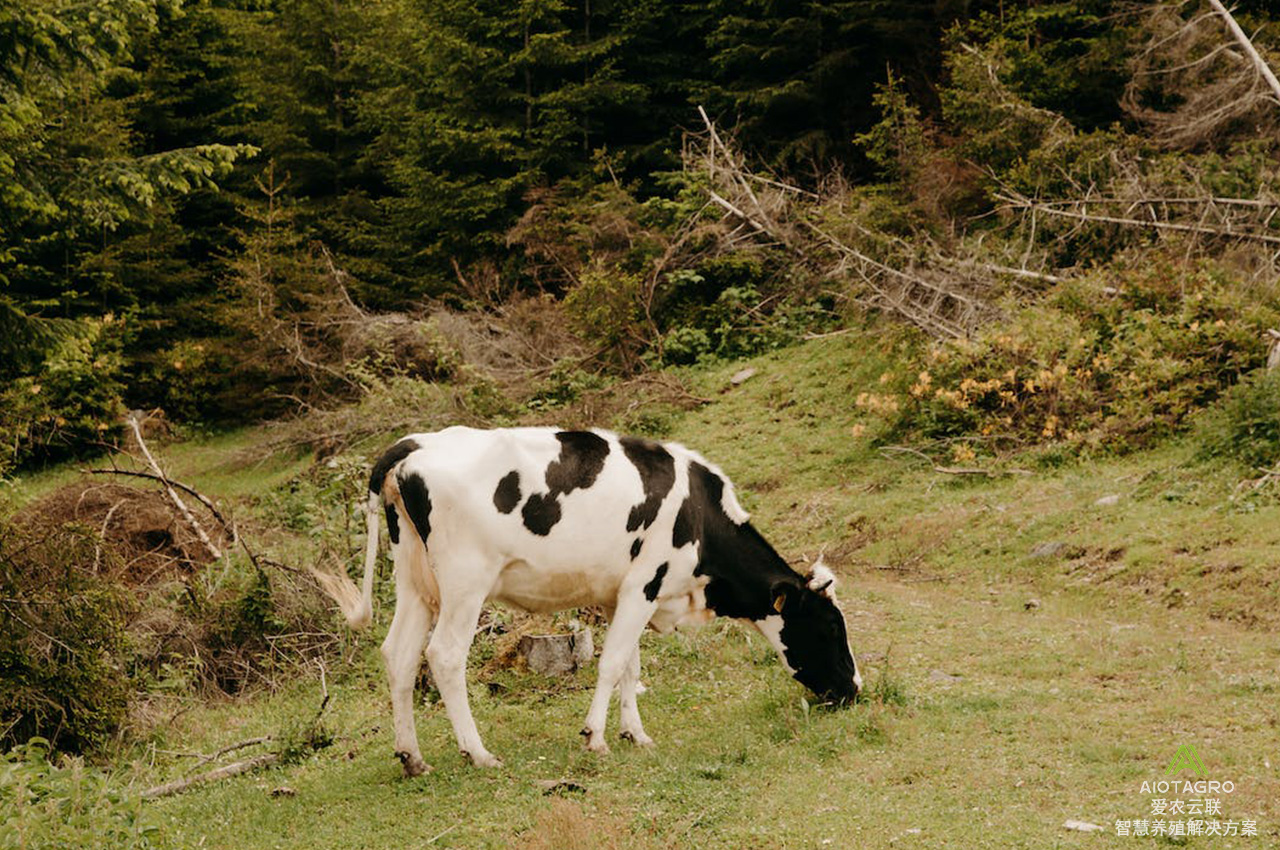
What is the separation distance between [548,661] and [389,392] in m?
11.9

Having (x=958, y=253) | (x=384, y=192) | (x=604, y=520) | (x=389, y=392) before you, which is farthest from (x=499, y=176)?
(x=604, y=520)

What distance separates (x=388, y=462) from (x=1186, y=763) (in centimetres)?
464

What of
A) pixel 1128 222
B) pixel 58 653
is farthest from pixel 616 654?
pixel 1128 222

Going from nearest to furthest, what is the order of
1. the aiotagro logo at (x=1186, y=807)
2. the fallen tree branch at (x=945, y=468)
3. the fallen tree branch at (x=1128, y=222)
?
the aiotagro logo at (x=1186, y=807) < the fallen tree branch at (x=945, y=468) < the fallen tree branch at (x=1128, y=222)

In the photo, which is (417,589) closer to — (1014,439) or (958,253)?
(1014,439)

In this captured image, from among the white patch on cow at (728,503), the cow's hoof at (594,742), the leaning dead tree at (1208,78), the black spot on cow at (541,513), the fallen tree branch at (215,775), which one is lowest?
the fallen tree branch at (215,775)

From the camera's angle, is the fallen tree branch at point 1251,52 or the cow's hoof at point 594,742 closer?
the cow's hoof at point 594,742

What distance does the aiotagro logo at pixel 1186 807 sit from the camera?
5.41m

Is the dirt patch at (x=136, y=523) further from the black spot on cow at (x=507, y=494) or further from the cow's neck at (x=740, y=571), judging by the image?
the cow's neck at (x=740, y=571)

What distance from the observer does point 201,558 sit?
13078 millimetres

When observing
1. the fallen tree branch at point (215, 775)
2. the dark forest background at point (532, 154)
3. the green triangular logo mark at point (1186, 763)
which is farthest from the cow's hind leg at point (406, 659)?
the dark forest background at point (532, 154)

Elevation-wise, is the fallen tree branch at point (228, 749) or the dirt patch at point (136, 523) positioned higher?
the fallen tree branch at point (228, 749)

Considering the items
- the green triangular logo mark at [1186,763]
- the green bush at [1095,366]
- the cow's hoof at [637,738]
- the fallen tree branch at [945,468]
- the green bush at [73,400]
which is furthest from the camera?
the green bush at [73,400]

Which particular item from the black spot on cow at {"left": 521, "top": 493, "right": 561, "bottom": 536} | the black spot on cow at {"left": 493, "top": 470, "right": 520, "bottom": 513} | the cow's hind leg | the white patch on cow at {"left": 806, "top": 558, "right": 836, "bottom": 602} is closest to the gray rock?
the white patch on cow at {"left": 806, "top": 558, "right": 836, "bottom": 602}
